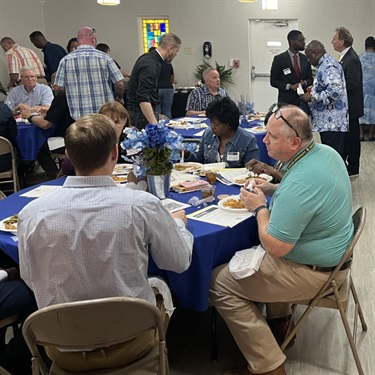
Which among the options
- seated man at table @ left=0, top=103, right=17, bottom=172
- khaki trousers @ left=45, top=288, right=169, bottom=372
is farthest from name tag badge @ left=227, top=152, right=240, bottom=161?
seated man at table @ left=0, top=103, right=17, bottom=172

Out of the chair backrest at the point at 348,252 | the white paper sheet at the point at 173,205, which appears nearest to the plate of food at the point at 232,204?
the white paper sheet at the point at 173,205

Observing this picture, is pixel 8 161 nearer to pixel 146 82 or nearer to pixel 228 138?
pixel 146 82

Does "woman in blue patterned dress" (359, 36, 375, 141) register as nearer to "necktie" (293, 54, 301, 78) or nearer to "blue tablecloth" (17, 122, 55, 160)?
"necktie" (293, 54, 301, 78)

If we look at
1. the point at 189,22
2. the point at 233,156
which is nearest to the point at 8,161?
the point at 233,156

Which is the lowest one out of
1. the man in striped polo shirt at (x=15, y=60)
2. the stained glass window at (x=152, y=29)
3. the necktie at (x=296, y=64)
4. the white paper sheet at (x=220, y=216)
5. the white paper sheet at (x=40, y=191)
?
the white paper sheet at (x=220, y=216)

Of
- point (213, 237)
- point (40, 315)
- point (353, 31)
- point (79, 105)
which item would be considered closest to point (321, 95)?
point (79, 105)

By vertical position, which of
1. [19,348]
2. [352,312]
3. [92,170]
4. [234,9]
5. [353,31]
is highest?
[234,9]

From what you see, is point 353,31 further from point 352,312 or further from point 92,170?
point 92,170

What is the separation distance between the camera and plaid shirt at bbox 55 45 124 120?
15.6 feet

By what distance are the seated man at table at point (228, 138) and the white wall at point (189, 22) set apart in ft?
21.1

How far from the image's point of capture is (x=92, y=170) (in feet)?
5.02

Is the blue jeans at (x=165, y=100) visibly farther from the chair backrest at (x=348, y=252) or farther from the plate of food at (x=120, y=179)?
the chair backrest at (x=348, y=252)

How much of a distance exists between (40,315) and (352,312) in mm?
1933

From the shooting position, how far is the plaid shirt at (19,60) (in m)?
7.89
